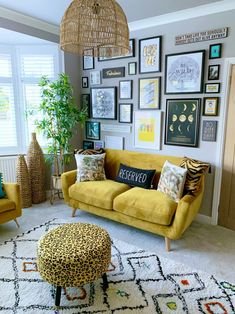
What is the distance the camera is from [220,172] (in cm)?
297

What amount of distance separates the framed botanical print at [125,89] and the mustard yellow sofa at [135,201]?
2.81ft

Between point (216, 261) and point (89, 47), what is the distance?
7.55ft

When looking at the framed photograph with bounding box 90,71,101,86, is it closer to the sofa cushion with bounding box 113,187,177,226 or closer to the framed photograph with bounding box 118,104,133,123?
the framed photograph with bounding box 118,104,133,123

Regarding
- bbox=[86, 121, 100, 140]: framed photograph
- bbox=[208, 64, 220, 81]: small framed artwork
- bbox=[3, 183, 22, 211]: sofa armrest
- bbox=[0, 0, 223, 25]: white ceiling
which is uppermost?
bbox=[0, 0, 223, 25]: white ceiling

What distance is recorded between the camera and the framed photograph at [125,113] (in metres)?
3.64

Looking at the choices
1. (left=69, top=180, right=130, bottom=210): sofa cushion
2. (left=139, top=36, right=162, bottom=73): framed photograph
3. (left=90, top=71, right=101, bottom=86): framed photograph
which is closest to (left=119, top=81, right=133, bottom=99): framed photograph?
(left=139, top=36, right=162, bottom=73): framed photograph

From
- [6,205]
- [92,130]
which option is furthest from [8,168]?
[92,130]

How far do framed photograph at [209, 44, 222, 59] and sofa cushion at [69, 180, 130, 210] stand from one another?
1.92m

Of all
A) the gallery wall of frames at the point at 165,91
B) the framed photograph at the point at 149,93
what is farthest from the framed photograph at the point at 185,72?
the framed photograph at the point at 149,93

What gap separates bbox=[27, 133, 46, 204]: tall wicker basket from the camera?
3.63m

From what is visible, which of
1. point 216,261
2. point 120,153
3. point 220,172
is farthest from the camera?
point 120,153

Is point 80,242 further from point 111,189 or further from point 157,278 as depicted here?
point 111,189

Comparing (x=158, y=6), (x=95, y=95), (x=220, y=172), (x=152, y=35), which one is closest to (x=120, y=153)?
(x=95, y=95)

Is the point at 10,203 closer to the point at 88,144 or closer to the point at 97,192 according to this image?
the point at 97,192
